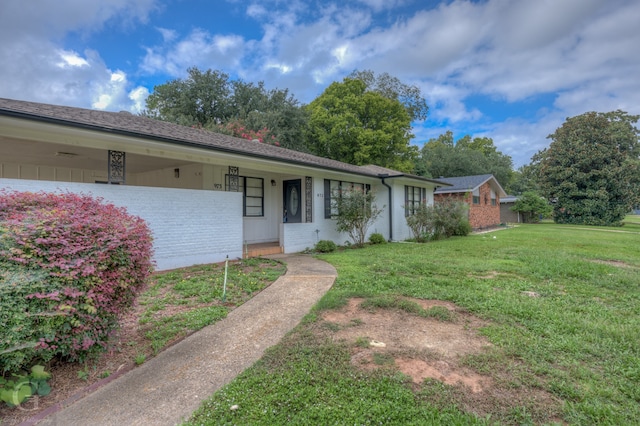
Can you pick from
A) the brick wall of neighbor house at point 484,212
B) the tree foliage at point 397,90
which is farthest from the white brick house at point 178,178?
the tree foliage at point 397,90

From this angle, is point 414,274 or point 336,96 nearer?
point 414,274

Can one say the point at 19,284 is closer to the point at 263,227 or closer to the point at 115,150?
the point at 115,150

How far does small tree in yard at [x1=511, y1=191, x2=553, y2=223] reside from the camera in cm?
2962

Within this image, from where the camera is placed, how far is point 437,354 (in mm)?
3094

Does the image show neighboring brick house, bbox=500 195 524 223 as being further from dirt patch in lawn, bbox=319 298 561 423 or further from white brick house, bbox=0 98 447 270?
dirt patch in lawn, bbox=319 298 561 423

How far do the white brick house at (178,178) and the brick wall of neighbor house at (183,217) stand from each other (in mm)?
21

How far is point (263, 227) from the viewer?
36.7ft

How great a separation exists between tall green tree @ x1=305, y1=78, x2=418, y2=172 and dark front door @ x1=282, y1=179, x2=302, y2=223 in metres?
15.4

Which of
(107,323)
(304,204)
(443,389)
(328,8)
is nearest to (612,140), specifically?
(328,8)

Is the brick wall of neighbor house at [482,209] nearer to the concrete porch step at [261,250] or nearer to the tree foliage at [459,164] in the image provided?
the tree foliage at [459,164]

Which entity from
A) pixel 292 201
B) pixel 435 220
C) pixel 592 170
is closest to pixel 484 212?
pixel 592 170

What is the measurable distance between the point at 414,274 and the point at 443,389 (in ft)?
14.3

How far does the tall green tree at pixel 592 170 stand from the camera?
2531 cm

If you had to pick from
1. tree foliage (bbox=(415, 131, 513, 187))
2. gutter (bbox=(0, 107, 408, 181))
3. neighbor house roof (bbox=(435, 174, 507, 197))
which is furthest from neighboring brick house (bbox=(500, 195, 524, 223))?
gutter (bbox=(0, 107, 408, 181))
